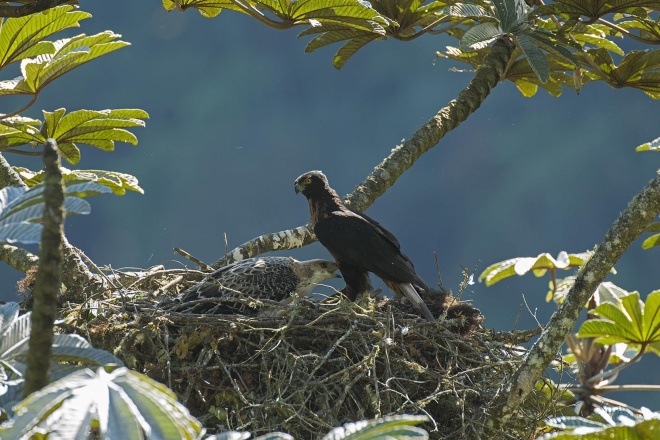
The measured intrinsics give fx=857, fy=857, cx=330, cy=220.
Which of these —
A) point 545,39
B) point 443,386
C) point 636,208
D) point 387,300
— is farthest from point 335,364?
point 545,39

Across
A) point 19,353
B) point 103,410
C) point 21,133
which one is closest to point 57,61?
point 21,133

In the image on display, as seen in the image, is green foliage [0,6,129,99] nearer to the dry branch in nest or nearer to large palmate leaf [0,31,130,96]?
large palmate leaf [0,31,130,96]

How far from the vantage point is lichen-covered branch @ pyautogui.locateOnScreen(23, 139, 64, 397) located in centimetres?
121

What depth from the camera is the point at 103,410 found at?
4.40ft

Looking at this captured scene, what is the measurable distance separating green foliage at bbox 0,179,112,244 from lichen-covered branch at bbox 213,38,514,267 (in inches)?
109

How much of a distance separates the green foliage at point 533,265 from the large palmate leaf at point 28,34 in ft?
8.36

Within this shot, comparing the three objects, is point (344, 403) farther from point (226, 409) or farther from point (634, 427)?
point (634, 427)

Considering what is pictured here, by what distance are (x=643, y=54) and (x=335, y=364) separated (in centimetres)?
202

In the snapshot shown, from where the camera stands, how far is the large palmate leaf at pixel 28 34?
3.29 meters

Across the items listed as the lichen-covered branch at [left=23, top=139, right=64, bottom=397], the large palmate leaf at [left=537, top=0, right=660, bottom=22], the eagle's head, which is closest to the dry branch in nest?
the eagle's head

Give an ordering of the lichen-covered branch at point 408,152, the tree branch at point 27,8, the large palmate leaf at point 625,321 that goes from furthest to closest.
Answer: the lichen-covered branch at point 408,152, the large palmate leaf at point 625,321, the tree branch at point 27,8

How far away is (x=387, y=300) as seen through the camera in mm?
4133

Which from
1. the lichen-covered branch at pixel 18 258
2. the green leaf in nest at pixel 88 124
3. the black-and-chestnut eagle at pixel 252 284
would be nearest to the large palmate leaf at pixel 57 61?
the green leaf in nest at pixel 88 124

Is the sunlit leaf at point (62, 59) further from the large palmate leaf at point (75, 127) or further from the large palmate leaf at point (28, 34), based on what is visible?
the large palmate leaf at point (75, 127)
